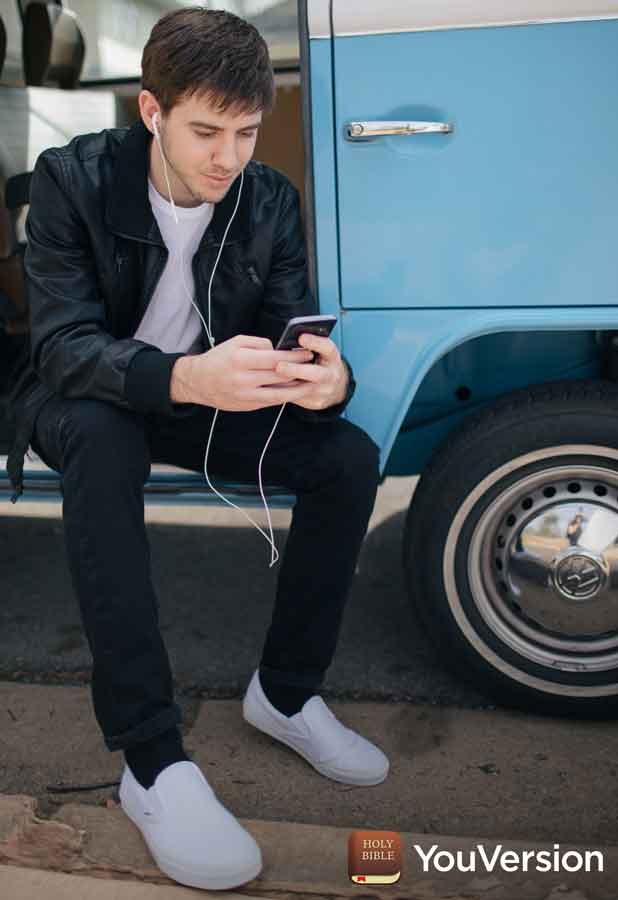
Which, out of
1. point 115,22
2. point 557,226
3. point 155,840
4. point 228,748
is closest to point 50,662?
point 228,748

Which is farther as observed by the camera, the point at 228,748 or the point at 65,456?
the point at 228,748

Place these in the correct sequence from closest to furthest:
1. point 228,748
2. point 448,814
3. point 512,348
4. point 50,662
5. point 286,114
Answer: point 448,814 → point 228,748 → point 512,348 → point 50,662 → point 286,114

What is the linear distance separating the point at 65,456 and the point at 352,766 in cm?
91

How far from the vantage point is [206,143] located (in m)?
2.02

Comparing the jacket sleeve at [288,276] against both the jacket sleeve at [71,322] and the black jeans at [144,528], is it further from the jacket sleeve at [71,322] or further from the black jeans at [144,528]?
the jacket sleeve at [71,322]

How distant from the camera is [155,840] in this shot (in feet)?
6.20

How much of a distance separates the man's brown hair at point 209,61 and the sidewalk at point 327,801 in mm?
1424

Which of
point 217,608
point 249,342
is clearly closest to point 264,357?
point 249,342

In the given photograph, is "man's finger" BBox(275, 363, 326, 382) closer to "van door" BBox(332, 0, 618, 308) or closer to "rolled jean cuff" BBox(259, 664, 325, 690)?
"van door" BBox(332, 0, 618, 308)

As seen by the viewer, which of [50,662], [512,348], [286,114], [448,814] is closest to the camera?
[448,814]

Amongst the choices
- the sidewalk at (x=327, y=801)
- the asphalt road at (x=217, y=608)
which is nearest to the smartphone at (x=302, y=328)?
the asphalt road at (x=217, y=608)

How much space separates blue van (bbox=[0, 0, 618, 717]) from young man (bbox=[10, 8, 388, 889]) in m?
0.16

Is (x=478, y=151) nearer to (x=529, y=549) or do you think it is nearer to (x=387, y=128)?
(x=387, y=128)

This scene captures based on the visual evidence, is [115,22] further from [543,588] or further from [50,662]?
A: [543,588]
